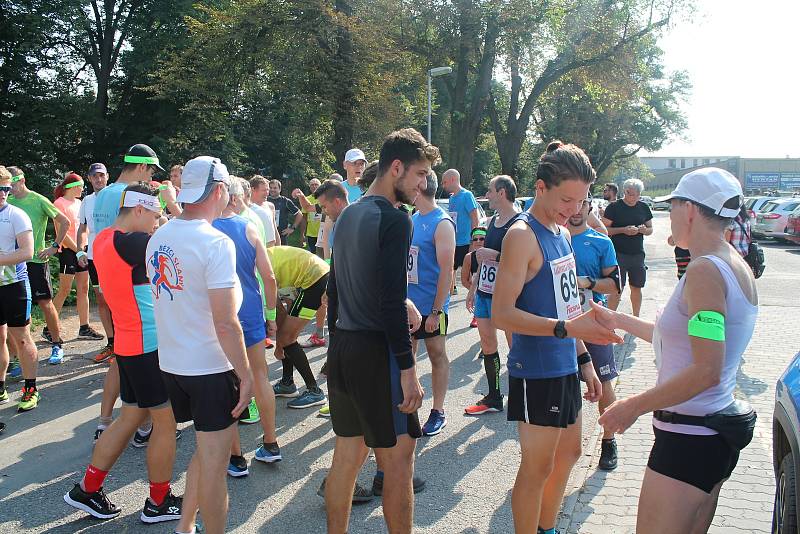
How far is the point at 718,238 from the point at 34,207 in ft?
23.8

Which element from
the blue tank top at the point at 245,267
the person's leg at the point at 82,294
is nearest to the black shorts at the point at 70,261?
the person's leg at the point at 82,294

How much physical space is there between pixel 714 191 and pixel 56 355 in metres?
7.51

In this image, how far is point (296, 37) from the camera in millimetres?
21297

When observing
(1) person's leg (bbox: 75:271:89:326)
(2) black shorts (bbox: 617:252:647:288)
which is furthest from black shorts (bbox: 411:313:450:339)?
(1) person's leg (bbox: 75:271:89:326)

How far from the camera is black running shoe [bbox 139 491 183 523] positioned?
3.99 metres

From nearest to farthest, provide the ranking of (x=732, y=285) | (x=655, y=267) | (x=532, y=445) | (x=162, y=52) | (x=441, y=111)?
(x=732, y=285), (x=532, y=445), (x=655, y=267), (x=162, y=52), (x=441, y=111)

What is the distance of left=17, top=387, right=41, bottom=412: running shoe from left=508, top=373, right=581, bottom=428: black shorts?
4916mm

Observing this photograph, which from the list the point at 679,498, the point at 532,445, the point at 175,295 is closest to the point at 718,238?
the point at 679,498

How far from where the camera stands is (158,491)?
3967 millimetres

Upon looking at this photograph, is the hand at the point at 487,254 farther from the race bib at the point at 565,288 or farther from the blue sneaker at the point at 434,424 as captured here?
the race bib at the point at 565,288

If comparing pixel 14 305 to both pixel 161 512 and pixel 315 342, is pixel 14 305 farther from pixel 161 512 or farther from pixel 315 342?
pixel 315 342

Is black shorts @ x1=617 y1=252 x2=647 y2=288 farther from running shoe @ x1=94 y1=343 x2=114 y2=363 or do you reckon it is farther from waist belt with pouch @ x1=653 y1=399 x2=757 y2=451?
waist belt with pouch @ x1=653 y1=399 x2=757 y2=451

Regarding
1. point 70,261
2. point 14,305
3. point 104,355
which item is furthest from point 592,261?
point 70,261

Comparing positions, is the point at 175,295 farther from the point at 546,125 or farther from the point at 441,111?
the point at 546,125
